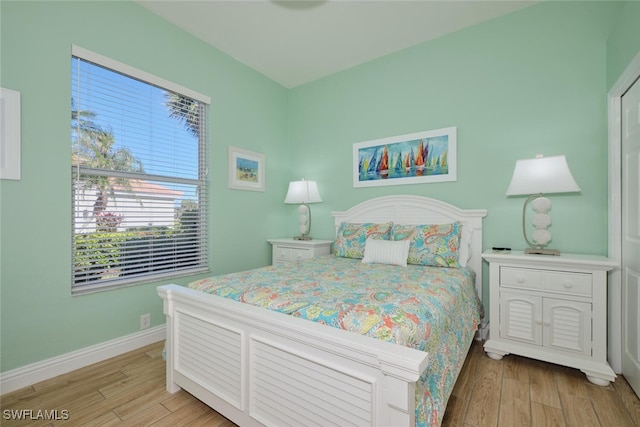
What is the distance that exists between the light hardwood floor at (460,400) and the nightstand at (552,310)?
0.14m

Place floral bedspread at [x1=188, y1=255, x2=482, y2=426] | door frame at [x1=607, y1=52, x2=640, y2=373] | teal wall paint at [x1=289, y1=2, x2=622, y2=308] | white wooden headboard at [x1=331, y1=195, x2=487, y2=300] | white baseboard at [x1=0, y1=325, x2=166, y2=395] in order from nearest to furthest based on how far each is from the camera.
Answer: floral bedspread at [x1=188, y1=255, x2=482, y2=426]
white baseboard at [x1=0, y1=325, x2=166, y2=395]
door frame at [x1=607, y1=52, x2=640, y2=373]
teal wall paint at [x1=289, y1=2, x2=622, y2=308]
white wooden headboard at [x1=331, y1=195, x2=487, y2=300]

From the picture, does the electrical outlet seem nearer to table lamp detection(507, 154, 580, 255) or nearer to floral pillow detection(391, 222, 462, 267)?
floral pillow detection(391, 222, 462, 267)

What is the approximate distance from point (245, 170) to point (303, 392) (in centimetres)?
266

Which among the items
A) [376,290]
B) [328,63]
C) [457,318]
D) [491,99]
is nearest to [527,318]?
[457,318]

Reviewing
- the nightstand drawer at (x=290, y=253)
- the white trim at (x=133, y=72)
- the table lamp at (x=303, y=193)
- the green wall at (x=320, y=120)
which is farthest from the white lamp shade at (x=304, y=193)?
the white trim at (x=133, y=72)

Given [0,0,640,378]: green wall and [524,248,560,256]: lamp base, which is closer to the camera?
[0,0,640,378]: green wall

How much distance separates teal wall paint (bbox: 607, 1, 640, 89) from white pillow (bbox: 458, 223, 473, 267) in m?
1.43

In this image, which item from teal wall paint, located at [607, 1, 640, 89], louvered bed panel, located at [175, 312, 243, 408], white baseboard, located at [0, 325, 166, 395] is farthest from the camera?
white baseboard, located at [0, 325, 166, 395]

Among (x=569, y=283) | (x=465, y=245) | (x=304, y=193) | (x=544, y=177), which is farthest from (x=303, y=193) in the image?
(x=569, y=283)

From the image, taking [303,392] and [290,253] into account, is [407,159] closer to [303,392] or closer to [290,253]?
[290,253]

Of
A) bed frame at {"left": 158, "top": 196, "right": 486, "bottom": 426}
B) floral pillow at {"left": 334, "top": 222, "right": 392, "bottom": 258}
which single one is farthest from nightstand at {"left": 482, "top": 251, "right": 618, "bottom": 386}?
bed frame at {"left": 158, "top": 196, "right": 486, "bottom": 426}

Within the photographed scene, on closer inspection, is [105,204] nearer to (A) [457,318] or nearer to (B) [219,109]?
(B) [219,109]

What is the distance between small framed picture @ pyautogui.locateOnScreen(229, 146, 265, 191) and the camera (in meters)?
3.23

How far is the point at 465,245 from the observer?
8.45ft
